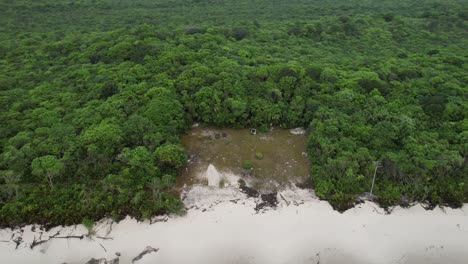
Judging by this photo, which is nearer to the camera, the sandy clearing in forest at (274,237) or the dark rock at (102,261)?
the dark rock at (102,261)

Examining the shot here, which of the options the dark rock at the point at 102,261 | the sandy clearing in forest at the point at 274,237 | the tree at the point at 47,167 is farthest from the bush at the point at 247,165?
the tree at the point at 47,167

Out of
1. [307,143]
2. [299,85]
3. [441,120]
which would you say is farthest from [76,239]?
[441,120]

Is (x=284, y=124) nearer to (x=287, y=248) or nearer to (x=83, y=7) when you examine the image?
(x=287, y=248)

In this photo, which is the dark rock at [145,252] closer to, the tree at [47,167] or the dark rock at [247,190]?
the dark rock at [247,190]

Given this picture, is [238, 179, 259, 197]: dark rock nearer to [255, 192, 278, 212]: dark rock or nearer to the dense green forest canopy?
[255, 192, 278, 212]: dark rock

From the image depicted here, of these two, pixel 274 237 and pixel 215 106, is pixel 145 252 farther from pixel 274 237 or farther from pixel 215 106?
pixel 215 106

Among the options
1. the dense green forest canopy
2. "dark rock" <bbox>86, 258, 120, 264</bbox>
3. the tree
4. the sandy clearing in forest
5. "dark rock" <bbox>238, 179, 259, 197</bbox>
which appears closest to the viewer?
"dark rock" <bbox>86, 258, 120, 264</bbox>

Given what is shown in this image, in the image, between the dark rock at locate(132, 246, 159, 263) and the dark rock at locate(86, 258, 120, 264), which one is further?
the dark rock at locate(132, 246, 159, 263)

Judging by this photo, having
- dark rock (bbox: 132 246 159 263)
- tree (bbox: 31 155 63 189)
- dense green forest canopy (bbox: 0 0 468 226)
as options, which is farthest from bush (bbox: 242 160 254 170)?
tree (bbox: 31 155 63 189)
